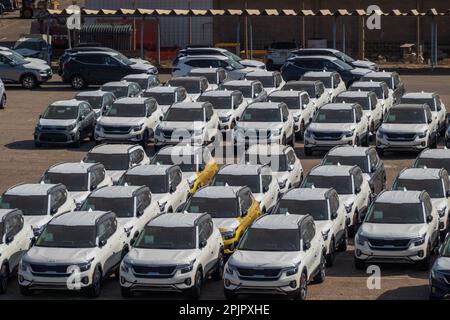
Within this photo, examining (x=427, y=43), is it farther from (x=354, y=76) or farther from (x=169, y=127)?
(x=169, y=127)

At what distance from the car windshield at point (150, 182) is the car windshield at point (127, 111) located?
10098 mm

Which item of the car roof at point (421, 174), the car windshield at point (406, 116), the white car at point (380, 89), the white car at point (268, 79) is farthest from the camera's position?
the white car at point (268, 79)

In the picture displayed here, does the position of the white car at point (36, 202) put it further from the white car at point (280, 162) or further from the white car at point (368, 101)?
the white car at point (368, 101)

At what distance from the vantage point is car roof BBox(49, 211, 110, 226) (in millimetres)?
26938

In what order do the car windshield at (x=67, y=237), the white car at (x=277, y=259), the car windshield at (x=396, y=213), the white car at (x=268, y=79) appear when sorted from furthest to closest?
the white car at (x=268, y=79)
the car windshield at (x=396, y=213)
the car windshield at (x=67, y=237)
the white car at (x=277, y=259)

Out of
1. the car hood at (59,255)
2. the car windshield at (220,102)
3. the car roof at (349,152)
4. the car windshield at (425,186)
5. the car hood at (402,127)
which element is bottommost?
the car hood at (59,255)

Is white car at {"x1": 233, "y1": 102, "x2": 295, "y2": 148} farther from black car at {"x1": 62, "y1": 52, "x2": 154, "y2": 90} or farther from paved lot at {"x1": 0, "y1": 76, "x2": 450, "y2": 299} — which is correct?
black car at {"x1": 62, "y1": 52, "x2": 154, "y2": 90}

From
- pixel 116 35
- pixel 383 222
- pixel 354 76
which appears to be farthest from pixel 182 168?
pixel 116 35

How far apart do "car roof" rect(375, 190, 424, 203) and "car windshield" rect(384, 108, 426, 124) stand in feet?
37.2

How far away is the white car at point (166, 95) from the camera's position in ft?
147

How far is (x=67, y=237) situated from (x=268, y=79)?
77.9 ft

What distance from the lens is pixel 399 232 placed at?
90.0 feet

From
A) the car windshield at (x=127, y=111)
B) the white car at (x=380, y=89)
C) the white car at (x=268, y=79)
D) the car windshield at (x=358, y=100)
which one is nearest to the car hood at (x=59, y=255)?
the car windshield at (x=127, y=111)

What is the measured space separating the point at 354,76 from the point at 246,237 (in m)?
27.7
